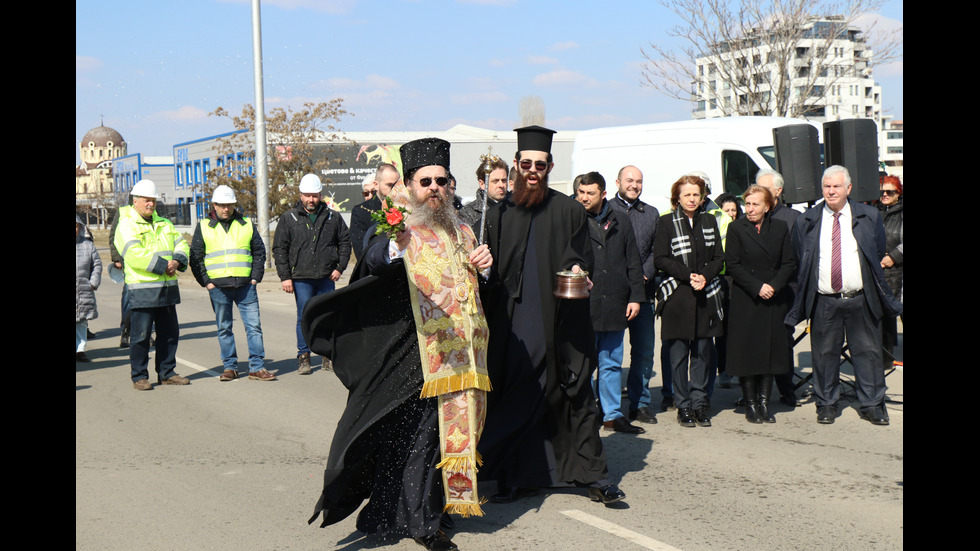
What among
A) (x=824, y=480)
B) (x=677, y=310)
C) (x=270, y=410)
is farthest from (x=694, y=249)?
(x=270, y=410)

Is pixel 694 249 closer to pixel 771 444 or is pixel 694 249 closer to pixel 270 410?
pixel 771 444

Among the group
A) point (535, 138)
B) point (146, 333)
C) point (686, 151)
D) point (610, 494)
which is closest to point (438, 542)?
point (610, 494)

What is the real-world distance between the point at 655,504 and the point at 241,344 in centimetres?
883

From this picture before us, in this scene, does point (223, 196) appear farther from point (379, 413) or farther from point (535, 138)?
point (379, 413)

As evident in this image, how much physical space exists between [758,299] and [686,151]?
352 inches

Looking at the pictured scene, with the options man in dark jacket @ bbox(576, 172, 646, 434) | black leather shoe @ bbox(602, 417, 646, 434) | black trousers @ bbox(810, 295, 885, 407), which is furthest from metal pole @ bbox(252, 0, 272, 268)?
black trousers @ bbox(810, 295, 885, 407)

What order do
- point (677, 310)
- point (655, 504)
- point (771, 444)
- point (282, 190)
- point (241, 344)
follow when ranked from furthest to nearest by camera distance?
point (282, 190) → point (241, 344) → point (677, 310) → point (771, 444) → point (655, 504)

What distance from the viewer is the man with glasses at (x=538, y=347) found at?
554 cm

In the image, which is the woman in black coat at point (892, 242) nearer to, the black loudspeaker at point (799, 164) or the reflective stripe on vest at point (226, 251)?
the black loudspeaker at point (799, 164)

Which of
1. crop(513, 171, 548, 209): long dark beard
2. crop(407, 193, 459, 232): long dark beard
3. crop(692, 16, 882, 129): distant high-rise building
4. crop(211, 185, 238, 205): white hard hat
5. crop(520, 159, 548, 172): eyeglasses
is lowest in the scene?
crop(407, 193, 459, 232): long dark beard

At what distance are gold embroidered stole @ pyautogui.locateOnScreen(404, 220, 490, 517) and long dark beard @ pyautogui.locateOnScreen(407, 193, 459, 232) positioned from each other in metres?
0.04

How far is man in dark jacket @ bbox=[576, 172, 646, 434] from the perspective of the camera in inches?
297

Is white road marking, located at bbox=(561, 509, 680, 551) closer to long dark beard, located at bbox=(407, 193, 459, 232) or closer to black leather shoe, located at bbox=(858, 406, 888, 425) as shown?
long dark beard, located at bbox=(407, 193, 459, 232)

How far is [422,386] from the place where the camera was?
4.96m
